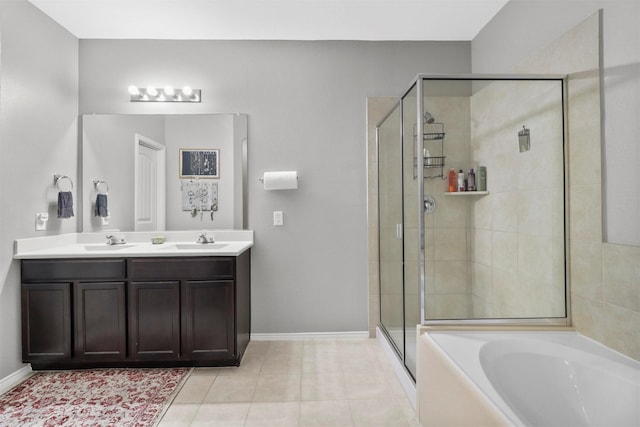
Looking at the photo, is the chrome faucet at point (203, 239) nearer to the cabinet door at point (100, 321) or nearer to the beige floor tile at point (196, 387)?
the cabinet door at point (100, 321)

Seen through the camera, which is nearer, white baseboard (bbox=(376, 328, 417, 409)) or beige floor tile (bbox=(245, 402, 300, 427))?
beige floor tile (bbox=(245, 402, 300, 427))

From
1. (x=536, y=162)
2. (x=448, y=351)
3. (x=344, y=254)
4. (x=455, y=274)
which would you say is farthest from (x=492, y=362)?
(x=344, y=254)

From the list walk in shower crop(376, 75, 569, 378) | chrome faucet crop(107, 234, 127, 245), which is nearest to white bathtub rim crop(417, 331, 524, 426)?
walk in shower crop(376, 75, 569, 378)

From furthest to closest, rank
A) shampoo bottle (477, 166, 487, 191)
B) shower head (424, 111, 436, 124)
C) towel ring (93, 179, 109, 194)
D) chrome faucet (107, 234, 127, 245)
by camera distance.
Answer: towel ring (93, 179, 109, 194)
chrome faucet (107, 234, 127, 245)
shampoo bottle (477, 166, 487, 191)
shower head (424, 111, 436, 124)

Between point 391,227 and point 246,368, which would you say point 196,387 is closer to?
point 246,368

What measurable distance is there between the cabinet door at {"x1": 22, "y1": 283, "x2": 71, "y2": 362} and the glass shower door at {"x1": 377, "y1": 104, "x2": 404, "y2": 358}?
2.18 metres

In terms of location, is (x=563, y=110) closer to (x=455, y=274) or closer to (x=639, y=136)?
(x=639, y=136)

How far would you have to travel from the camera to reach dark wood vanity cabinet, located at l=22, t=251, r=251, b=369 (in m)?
2.44

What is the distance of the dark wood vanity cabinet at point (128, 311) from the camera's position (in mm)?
A: 2436

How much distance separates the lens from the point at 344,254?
3109 millimetres

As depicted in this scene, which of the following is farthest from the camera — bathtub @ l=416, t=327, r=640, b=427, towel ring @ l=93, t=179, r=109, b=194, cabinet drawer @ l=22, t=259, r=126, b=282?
towel ring @ l=93, t=179, r=109, b=194

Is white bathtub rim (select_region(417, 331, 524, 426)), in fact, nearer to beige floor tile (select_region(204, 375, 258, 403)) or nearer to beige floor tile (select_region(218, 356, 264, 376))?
beige floor tile (select_region(204, 375, 258, 403))

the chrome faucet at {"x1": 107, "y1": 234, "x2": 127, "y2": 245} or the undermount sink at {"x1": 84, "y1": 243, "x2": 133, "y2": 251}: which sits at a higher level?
the chrome faucet at {"x1": 107, "y1": 234, "x2": 127, "y2": 245}

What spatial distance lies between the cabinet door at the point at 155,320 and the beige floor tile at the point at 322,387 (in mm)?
890
